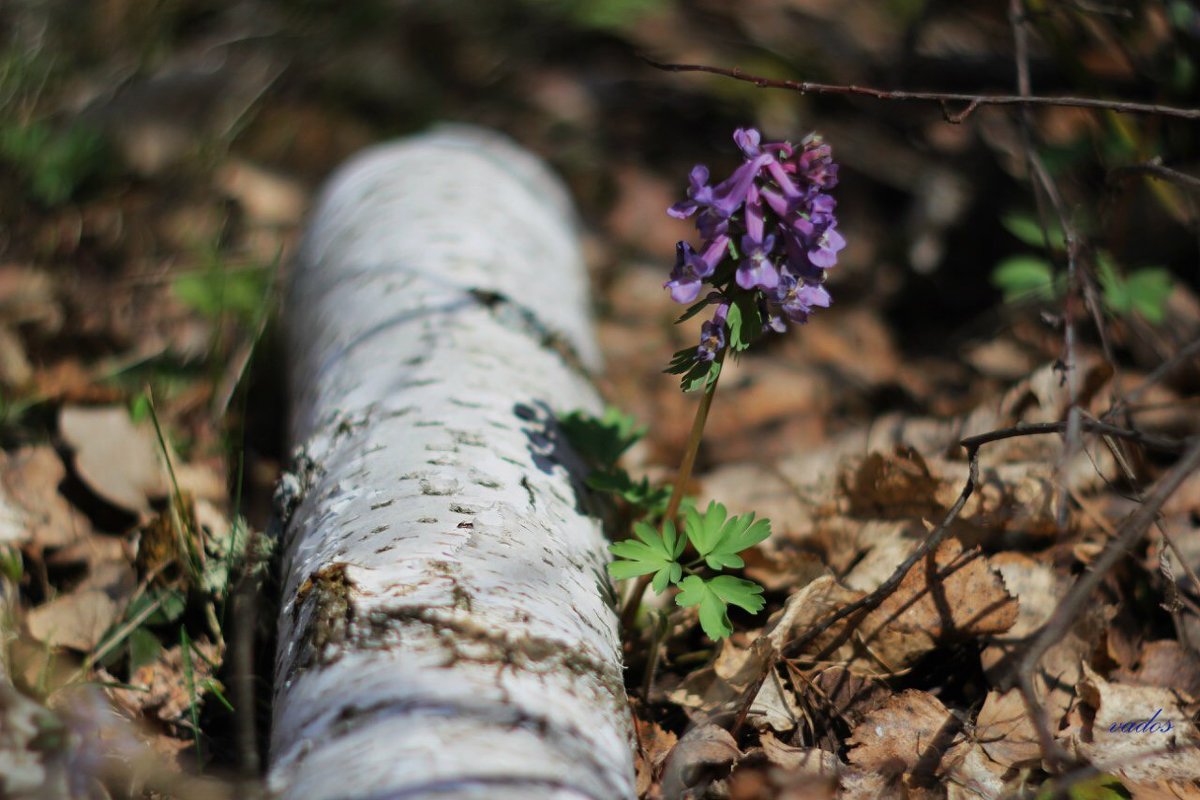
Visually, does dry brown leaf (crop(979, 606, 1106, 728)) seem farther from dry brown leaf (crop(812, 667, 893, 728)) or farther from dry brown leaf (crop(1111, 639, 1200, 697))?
dry brown leaf (crop(812, 667, 893, 728))

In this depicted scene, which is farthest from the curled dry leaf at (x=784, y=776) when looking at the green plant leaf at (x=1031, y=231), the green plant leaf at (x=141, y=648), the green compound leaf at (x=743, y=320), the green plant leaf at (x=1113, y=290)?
the green plant leaf at (x=1031, y=231)

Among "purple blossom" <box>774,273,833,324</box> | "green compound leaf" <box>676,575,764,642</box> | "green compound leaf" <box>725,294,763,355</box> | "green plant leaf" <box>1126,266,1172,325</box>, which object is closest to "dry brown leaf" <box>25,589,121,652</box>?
"green compound leaf" <box>676,575,764,642</box>

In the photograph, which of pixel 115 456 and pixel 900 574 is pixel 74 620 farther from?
pixel 900 574

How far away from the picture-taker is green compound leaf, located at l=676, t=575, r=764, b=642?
6.08 ft

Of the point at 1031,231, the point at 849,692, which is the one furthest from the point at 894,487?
the point at 1031,231

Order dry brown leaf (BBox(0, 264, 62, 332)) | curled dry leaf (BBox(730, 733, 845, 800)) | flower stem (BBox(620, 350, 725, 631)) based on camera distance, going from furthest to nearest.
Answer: dry brown leaf (BBox(0, 264, 62, 332)), flower stem (BBox(620, 350, 725, 631)), curled dry leaf (BBox(730, 733, 845, 800))

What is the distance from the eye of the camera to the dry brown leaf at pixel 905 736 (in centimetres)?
190

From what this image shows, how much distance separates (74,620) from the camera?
227cm

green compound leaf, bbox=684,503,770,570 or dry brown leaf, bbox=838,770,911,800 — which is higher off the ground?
green compound leaf, bbox=684,503,770,570

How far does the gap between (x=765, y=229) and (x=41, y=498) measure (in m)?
2.16

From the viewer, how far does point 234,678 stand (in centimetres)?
200

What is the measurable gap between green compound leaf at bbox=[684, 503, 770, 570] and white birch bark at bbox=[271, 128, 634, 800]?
0.84 feet

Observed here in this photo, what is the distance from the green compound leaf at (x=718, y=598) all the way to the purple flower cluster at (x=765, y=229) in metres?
0.47

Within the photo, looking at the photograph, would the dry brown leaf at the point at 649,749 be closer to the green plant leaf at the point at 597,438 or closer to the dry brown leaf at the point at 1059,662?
the green plant leaf at the point at 597,438
